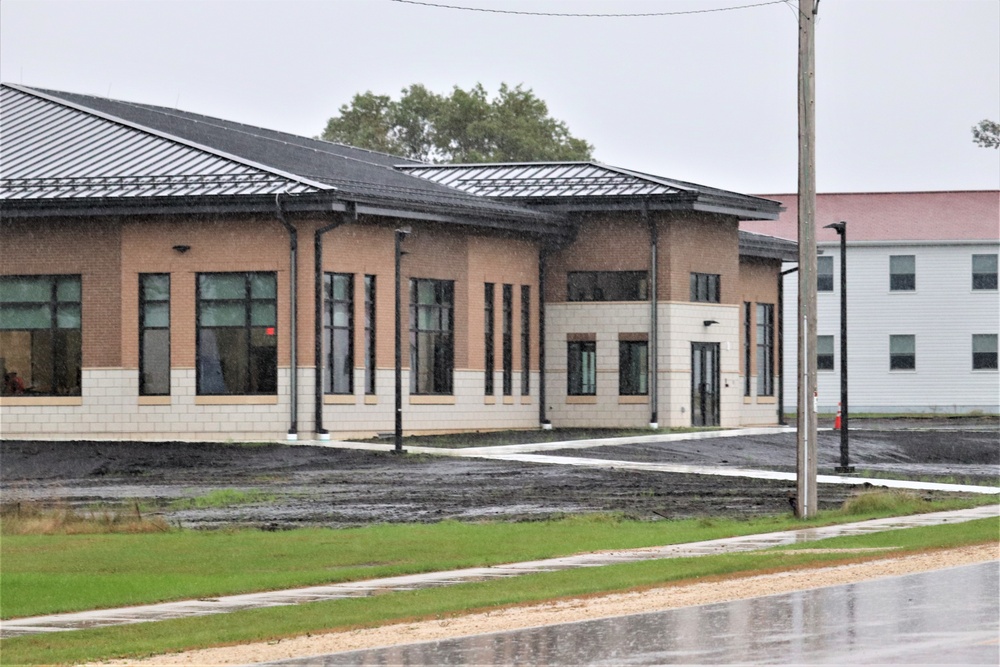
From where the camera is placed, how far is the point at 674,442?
1604 inches

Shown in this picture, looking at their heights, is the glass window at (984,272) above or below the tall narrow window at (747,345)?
above

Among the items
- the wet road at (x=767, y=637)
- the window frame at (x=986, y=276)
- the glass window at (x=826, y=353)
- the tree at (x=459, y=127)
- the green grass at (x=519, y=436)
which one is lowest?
the wet road at (x=767, y=637)

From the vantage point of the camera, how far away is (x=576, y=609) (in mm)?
14523

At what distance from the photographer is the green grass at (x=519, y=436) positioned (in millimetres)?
40000

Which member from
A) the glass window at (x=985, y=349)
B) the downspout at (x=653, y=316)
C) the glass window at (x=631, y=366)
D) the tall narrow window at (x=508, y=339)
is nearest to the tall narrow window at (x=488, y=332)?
the tall narrow window at (x=508, y=339)

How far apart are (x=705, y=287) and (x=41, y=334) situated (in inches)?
720

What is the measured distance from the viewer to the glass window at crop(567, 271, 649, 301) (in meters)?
47.6

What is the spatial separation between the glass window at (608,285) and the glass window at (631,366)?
4.29ft

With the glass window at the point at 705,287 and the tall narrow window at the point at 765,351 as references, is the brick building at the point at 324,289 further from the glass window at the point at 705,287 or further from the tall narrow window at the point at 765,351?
the tall narrow window at the point at 765,351

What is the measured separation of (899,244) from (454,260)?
104 feet

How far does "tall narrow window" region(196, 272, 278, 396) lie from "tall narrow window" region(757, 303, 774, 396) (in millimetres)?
20765

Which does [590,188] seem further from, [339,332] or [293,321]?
[293,321]

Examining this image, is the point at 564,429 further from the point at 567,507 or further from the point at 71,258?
the point at 567,507

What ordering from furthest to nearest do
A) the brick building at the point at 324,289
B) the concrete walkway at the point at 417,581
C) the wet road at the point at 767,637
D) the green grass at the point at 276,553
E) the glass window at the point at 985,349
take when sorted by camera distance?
the glass window at the point at 985,349 → the brick building at the point at 324,289 → the green grass at the point at 276,553 → the concrete walkway at the point at 417,581 → the wet road at the point at 767,637
